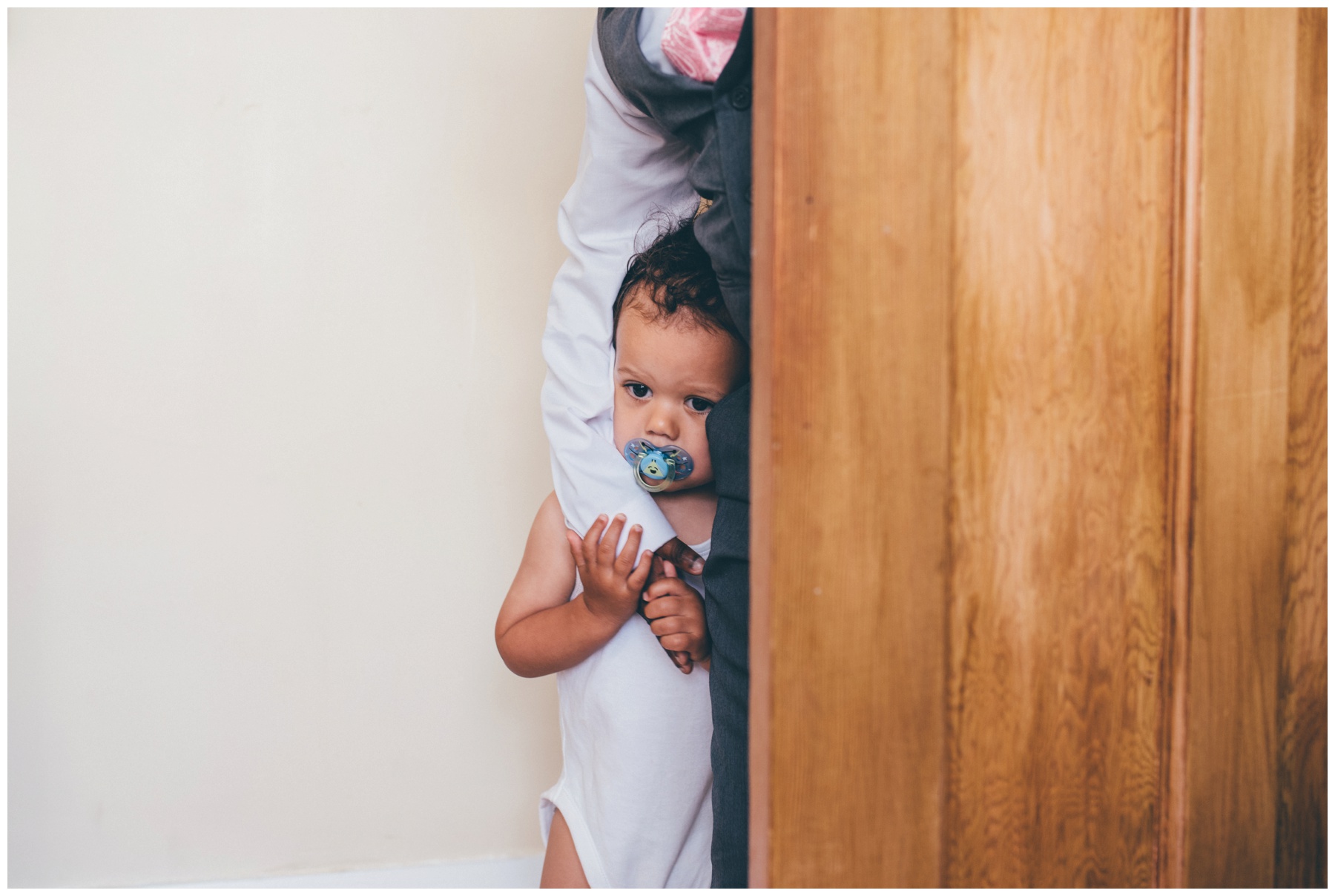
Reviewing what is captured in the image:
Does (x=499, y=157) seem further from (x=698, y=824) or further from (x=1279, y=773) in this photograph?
(x=1279, y=773)

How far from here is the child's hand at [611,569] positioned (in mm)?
833

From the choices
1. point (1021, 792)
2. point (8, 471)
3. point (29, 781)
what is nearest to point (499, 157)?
point (8, 471)

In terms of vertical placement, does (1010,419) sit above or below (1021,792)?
above

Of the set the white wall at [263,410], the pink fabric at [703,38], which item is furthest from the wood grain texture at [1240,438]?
the white wall at [263,410]

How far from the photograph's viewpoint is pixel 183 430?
1.21 meters

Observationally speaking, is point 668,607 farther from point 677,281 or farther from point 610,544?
point 677,281

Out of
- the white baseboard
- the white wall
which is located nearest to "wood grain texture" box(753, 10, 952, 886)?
the white wall

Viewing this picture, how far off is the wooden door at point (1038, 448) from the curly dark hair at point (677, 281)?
0.83ft

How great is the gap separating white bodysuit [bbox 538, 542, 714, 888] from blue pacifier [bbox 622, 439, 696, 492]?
10 centimetres

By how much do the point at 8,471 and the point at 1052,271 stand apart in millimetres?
1402

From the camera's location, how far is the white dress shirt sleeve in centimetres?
83

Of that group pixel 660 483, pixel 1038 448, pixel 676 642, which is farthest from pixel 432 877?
pixel 1038 448

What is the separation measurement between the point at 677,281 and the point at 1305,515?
1.84ft

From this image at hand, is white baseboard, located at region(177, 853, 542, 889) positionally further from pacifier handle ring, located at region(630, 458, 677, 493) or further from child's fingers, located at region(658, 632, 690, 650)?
pacifier handle ring, located at region(630, 458, 677, 493)
